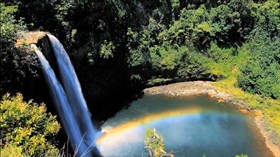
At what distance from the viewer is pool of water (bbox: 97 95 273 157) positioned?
67.9 feet

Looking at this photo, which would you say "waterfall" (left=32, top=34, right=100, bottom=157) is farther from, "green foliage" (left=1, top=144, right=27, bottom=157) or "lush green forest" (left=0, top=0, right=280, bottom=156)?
"green foliage" (left=1, top=144, right=27, bottom=157)

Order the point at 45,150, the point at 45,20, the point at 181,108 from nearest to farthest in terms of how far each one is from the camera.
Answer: the point at 45,150
the point at 45,20
the point at 181,108

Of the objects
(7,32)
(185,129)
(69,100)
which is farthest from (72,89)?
(185,129)

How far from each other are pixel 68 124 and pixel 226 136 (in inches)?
347

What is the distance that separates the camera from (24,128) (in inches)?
479

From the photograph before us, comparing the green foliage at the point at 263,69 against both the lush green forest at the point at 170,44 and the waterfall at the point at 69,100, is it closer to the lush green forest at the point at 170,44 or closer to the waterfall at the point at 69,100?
the lush green forest at the point at 170,44

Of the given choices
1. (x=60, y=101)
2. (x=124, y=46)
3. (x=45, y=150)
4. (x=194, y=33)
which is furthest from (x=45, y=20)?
(x=194, y=33)

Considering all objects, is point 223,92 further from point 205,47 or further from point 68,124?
point 68,124

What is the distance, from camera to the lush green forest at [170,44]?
21.9 metres

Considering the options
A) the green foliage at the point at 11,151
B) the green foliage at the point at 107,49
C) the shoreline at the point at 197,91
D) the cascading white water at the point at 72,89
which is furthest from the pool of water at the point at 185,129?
the green foliage at the point at 11,151

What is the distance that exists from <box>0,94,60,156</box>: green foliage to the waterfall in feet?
8.29

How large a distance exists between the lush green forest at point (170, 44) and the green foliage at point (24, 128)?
7.31 m

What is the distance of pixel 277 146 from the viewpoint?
21.1 m

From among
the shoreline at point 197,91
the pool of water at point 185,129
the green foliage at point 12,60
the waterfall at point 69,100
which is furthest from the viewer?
the shoreline at point 197,91
